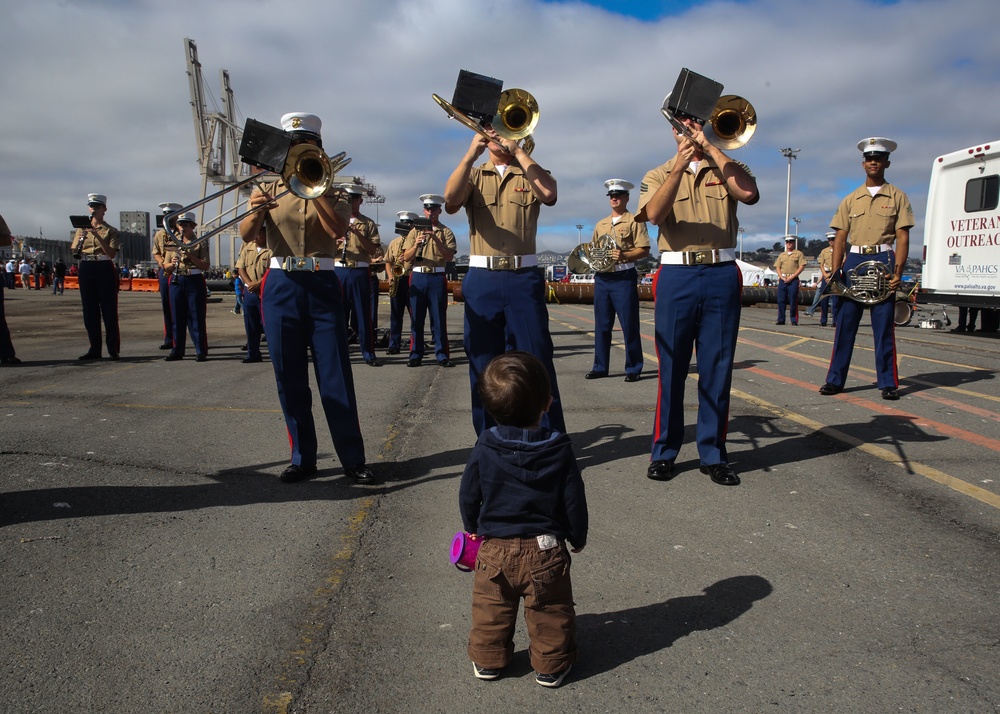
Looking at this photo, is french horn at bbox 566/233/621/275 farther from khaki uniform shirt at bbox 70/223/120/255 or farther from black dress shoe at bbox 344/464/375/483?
khaki uniform shirt at bbox 70/223/120/255

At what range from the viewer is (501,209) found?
206 inches

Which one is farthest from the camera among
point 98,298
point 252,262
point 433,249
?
point 252,262

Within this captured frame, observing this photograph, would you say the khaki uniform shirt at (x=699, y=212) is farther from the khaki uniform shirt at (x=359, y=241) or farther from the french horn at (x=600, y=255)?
the khaki uniform shirt at (x=359, y=241)

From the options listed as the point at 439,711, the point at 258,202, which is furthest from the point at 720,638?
the point at 258,202

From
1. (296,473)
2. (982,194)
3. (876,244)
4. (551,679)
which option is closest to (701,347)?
(296,473)

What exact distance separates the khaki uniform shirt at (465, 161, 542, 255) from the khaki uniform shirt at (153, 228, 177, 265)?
330 inches

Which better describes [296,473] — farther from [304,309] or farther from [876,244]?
[876,244]

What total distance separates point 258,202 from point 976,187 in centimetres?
1542

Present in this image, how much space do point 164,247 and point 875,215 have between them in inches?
398

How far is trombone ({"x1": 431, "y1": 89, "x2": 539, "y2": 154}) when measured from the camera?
494 centimetres

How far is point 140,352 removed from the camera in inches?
509

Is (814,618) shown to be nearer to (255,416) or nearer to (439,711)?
(439,711)

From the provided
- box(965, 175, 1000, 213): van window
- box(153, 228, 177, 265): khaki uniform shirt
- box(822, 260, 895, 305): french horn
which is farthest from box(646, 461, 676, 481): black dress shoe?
box(965, 175, 1000, 213): van window

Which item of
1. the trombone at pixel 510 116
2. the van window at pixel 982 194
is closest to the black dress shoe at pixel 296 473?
the trombone at pixel 510 116
